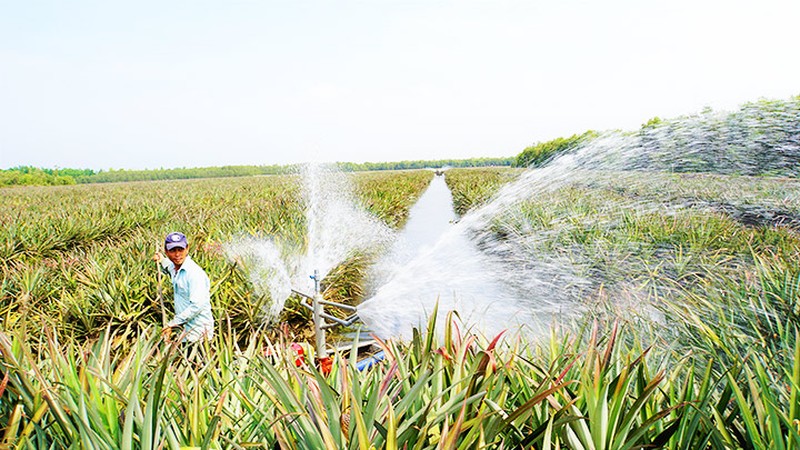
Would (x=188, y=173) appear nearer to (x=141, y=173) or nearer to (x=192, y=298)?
(x=141, y=173)

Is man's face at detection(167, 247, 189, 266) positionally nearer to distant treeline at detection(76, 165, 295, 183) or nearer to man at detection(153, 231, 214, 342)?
man at detection(153, 231, 214, 342)

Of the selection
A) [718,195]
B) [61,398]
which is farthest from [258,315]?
[718,195]

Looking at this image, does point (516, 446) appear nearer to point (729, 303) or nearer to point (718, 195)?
point (729, 303)

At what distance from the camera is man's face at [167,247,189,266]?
3441 millimetres

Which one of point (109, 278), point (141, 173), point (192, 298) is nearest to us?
point (192, 298)

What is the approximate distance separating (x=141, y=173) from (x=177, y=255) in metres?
120

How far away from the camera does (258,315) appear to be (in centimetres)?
510

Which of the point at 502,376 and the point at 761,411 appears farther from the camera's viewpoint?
the point at 502,376

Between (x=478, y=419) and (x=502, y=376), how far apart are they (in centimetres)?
25

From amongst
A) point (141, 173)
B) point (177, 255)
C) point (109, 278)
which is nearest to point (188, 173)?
point (141, 173)

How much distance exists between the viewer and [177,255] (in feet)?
11.4

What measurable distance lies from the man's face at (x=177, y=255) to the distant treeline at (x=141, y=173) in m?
35.3

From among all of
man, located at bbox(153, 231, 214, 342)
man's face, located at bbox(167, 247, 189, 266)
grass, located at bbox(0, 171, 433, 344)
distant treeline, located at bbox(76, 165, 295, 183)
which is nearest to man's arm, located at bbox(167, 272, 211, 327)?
man, located at bbox(153, 231, 214, 342)

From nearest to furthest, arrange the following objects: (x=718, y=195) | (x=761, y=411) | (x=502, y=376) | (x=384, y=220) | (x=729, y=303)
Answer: (x=761, y=411)
(x=502, y=376)
(x=729, y=303)
(x=718, y=195)
(x=384, y=220)
